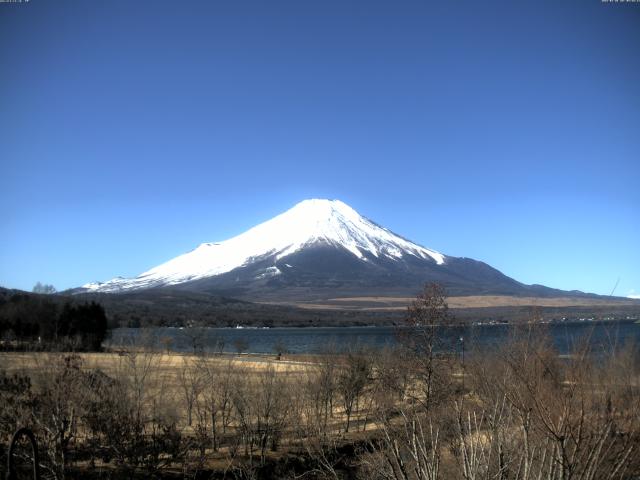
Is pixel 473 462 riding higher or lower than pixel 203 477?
higher

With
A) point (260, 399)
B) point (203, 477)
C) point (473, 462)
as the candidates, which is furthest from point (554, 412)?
point (260, 399)

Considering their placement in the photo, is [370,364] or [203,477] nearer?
[203,477]

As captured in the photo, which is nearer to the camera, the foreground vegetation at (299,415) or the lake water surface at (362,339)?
the foreground vegetation at (299,415)

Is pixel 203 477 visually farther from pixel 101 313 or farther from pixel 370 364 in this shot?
pixel 101 313

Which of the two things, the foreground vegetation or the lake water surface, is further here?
the lake water surface

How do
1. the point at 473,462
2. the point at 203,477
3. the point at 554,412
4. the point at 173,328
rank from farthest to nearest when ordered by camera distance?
the point at 173,328 < the point at 203,477 < the point at 554,412 < the point at 473,462

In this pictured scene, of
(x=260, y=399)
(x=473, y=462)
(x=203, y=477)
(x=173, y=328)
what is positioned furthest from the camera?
(x=173, y=328)

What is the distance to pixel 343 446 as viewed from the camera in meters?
25.1

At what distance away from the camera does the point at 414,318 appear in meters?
24.2

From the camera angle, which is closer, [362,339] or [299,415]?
[299,415]

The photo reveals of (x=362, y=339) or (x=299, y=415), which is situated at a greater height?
(x=299, y=415)

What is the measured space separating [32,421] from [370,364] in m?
22.6

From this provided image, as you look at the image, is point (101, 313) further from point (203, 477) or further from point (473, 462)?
point (473, 462)

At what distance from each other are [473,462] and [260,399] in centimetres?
1882
